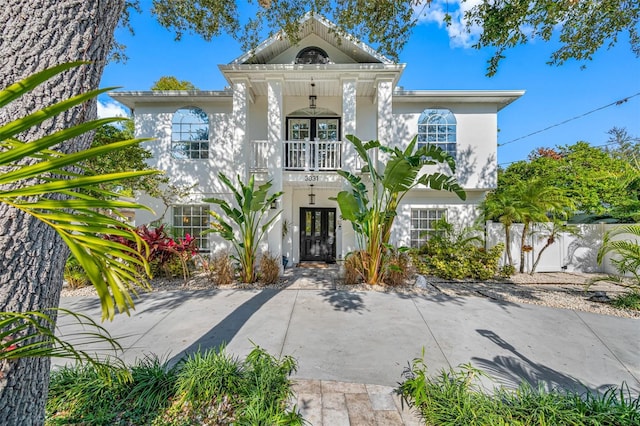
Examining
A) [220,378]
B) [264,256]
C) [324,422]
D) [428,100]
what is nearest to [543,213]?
[428,100]

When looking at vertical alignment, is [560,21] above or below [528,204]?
above

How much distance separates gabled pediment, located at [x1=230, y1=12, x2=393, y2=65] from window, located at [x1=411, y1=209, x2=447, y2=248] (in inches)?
224

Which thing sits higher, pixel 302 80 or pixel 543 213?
pixel 302 80

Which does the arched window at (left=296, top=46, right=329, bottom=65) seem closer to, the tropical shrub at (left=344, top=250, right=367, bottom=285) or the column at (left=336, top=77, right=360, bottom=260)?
the column at (left=336, top=77, right=360, bottom=260)

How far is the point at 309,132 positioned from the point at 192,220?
18.7 feet

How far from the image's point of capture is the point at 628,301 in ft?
18.0

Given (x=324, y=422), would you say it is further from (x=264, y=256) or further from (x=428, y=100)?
(x=428, y=100)

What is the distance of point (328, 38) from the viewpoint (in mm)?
9070

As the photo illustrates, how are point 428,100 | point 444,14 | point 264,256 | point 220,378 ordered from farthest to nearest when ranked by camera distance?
point 428,100 → point 264,256 → point 444,14 → point 220,378

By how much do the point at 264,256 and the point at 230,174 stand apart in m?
4.08

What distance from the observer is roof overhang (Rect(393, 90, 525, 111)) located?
9445 mm

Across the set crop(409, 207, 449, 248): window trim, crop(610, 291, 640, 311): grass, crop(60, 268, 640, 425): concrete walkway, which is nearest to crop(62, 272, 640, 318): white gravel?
crop(610, 291, 640, 311): grass

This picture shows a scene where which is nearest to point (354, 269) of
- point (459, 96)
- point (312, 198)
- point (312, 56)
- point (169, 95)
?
point (312, 198)

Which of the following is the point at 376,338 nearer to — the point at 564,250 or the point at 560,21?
the point at 560,21
